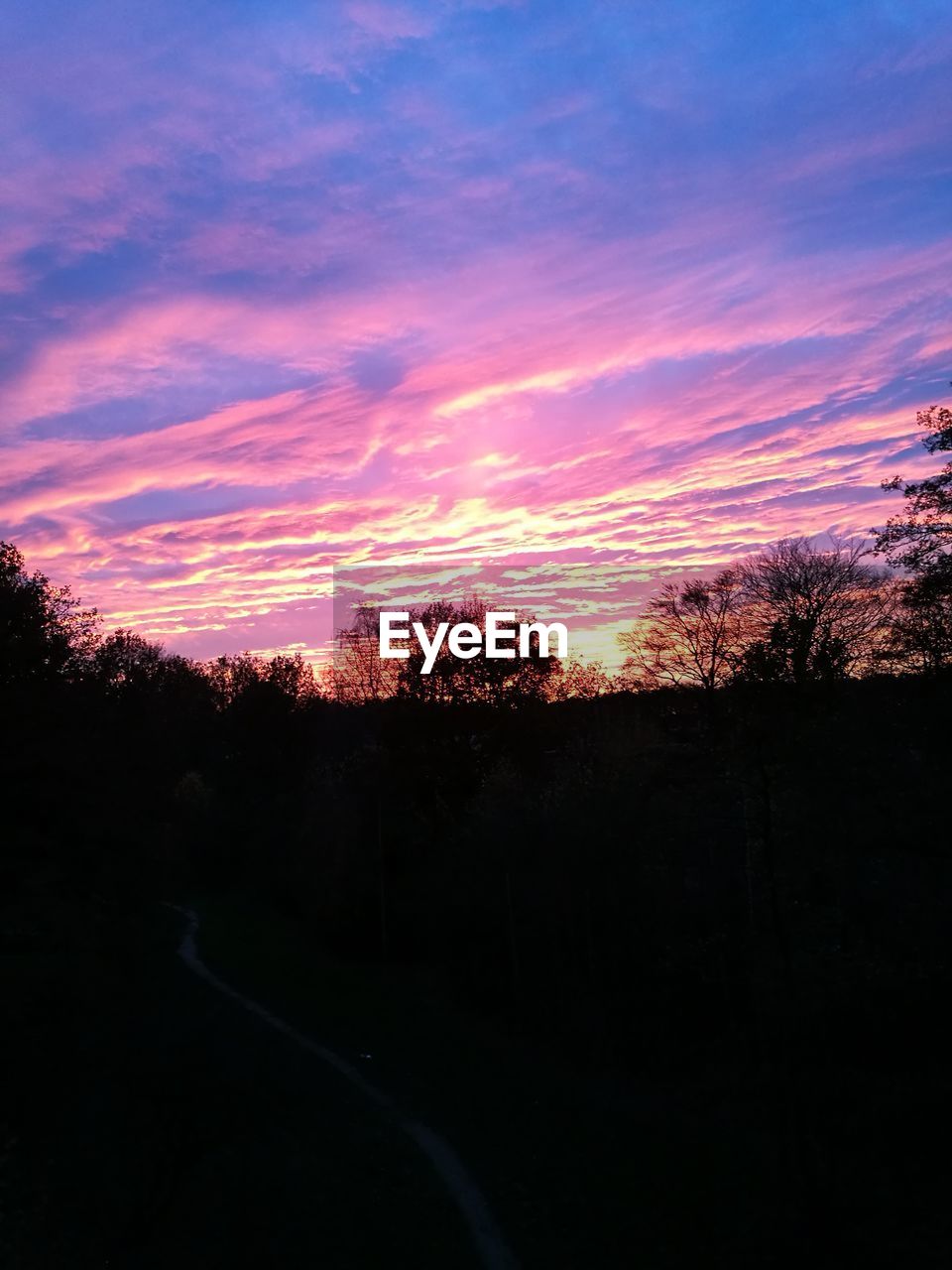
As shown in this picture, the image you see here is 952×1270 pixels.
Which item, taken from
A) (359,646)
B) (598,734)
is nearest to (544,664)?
(359,646)

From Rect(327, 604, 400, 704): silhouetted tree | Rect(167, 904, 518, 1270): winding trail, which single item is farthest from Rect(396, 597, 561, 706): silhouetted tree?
Rect(167, 904, 518, 1270): winding trail

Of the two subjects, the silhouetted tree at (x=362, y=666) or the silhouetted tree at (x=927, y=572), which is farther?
the silhouetted tree at (x=362, y=666)

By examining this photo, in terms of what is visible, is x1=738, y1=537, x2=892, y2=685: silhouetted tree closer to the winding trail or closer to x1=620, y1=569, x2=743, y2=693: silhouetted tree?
x1=620, y1=569, x2=743, y2=693: silhouetted tree

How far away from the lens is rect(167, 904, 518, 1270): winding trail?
38.4ft

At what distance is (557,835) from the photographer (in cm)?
2488

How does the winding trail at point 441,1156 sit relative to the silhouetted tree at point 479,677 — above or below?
below

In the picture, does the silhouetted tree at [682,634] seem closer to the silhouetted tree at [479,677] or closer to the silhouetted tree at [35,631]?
the silhouetted tree at [479,677]

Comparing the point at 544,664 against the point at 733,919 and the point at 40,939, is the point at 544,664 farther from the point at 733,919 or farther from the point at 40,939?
the point at 40,939

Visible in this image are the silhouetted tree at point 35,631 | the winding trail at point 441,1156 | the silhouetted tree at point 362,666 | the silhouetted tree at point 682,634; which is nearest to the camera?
the winding trail at point 441,1156

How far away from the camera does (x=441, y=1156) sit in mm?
15031

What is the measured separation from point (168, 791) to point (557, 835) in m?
11.8

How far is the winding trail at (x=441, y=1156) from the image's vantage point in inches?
461

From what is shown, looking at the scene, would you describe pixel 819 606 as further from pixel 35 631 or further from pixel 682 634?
pixel 35 631

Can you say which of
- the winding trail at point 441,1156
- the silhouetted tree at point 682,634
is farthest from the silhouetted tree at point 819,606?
the winding trail at point 441,1156
